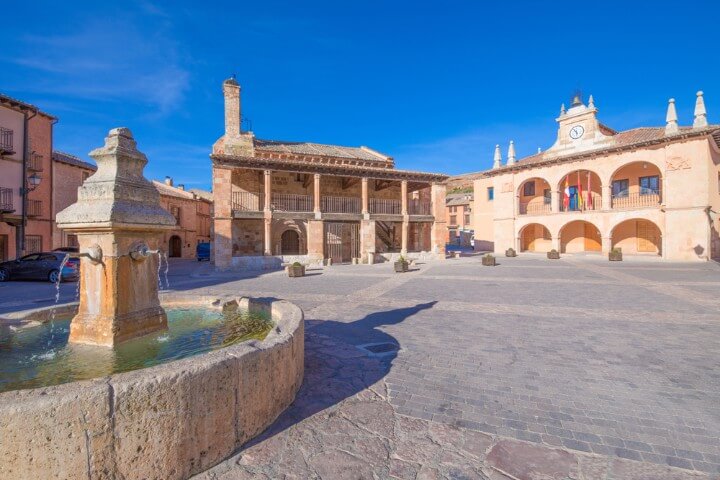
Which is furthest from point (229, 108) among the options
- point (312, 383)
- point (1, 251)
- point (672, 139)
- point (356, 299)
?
point (672, 139)

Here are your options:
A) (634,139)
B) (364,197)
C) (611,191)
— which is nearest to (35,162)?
(364,197)

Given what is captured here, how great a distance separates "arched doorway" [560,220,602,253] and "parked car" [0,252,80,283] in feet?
104

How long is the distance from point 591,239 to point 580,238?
757 mm

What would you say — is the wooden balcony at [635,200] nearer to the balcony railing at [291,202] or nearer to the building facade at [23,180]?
the balcony railing at [291,202]

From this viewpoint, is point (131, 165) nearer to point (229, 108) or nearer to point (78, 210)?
point (78, 210)

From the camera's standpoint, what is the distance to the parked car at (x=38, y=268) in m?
14.6

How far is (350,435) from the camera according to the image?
113 inches

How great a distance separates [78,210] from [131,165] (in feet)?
2.28

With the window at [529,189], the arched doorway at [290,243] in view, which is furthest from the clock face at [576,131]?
the arched doorway at [290,243]

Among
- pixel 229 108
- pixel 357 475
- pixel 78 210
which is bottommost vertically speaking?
pixel 357 475

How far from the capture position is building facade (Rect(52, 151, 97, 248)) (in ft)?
71.7

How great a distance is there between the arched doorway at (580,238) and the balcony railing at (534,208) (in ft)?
6.98

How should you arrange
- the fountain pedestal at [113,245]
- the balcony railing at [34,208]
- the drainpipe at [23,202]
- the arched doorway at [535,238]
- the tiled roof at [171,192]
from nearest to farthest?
the fountain pedestal at [113,245]
the drainpipe at [23,202]
the balcony railing at [34,208]
the arched doorway at [535,238]
the tiled roof at [171,192]

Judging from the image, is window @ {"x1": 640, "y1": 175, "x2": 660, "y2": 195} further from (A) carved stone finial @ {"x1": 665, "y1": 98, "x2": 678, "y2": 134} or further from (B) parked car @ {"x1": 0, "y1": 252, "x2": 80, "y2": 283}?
(B) parked car @ {"x1": 0, "y1": 252, "x2": 80, "y2": 283}
